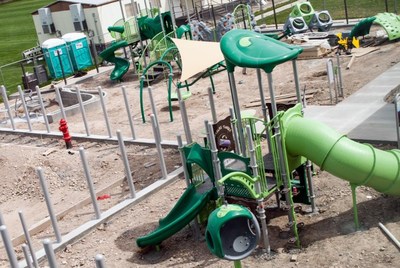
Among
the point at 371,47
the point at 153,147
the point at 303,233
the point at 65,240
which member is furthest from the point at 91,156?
the point at 371,47

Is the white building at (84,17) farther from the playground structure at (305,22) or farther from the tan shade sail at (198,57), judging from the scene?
the tan shade sail at (198,57)

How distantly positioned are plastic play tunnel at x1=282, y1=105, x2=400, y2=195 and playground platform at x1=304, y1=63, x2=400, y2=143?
3.10 metres

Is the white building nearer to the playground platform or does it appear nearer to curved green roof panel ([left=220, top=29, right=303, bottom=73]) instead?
the playground platform

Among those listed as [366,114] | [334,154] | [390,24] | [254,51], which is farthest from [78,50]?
[334,154]

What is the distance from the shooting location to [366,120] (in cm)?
1413

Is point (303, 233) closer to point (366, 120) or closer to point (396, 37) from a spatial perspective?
point (366, 120)

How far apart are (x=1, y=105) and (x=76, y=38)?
6.09m

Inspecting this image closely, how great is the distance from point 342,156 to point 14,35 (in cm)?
4319

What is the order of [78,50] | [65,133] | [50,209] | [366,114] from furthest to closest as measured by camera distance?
1. [78,50]
2. [65,133]
3. [366,114]
4. [50,209]

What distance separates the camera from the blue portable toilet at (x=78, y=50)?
2889 centimetres

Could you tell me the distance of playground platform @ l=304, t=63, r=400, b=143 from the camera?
13.1m

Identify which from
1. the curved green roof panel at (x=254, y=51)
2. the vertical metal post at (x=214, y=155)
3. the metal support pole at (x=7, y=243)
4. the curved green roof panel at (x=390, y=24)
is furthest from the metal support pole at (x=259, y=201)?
the curved green roof panel at (x=390, y=24)

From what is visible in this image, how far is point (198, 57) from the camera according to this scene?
568 inches

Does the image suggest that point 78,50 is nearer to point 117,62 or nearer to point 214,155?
point 117,62
